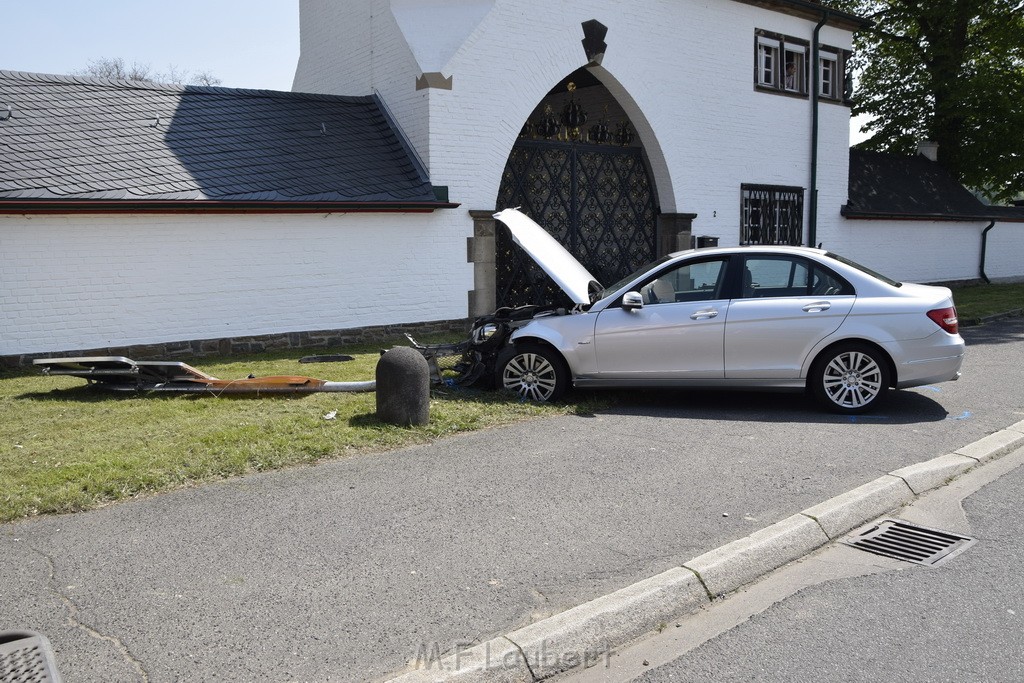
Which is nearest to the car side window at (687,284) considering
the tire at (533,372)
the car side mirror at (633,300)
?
the car side mirror at (633,300)

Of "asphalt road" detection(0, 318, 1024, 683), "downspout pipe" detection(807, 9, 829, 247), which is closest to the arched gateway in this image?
"downspout pipe" detection(807, 9, 829, 247)

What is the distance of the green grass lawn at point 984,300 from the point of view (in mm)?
17484

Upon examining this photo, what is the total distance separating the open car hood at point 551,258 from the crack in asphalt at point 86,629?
5458mm

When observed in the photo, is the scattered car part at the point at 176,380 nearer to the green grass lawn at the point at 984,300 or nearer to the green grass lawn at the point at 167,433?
the green grass lawn at the point at 167,433

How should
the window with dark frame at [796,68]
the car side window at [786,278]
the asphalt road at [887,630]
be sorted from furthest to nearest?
the window with dark frame at [796,68], the car side window at [786,278], the asphalt road at [887,630]

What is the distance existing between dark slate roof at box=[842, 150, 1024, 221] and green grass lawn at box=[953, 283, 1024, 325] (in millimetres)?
2420

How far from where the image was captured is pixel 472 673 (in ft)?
11.7

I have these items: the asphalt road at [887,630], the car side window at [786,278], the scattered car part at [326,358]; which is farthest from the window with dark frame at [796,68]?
the asphalt road at [887,630]

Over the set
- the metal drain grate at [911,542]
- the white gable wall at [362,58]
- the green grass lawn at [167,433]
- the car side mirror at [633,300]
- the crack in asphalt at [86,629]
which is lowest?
the metal drain grate at [911,542]

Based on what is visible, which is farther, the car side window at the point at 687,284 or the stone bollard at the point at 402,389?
the car side window at the point at 687,284

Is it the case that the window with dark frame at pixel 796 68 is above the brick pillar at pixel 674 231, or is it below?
above

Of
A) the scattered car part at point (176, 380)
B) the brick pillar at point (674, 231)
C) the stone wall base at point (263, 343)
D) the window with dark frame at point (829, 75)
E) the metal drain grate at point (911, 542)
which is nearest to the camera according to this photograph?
the metal drain grate at point (911, 542)

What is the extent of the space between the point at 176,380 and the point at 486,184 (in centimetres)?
783

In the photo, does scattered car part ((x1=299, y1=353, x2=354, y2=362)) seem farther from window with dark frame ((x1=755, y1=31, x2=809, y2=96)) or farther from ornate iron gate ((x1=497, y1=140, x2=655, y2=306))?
window with dark frame ((x1=755, y1=31, x2=809, y2=96))
